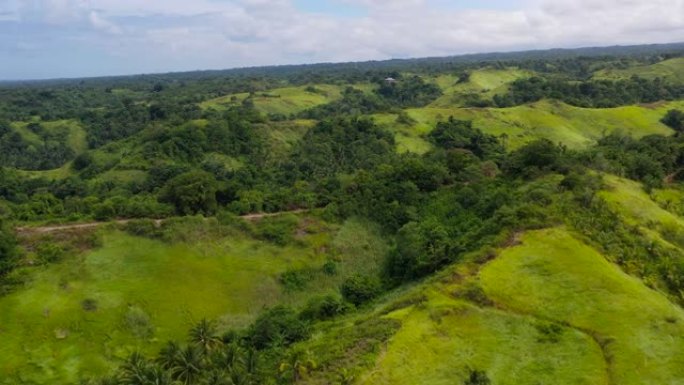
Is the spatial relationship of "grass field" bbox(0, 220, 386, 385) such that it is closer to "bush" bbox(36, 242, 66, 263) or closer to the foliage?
"bush" bbox(36, 242, 66, 263)

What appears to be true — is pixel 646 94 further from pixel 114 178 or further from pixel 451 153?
pixel 114 178

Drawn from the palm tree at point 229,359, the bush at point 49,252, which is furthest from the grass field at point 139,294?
the palm tree at point 229,359

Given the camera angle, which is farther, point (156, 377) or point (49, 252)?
point (49, 252)

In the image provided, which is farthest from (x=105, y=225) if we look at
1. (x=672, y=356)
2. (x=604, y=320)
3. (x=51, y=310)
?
(x=672, y=356)

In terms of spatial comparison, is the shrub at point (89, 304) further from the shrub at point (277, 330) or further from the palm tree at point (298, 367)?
the palm tree at point (298, 367)

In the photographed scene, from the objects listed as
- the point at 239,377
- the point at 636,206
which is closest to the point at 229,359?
the point at 239,377

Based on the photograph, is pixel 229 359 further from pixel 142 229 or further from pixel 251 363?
pixel 142 229

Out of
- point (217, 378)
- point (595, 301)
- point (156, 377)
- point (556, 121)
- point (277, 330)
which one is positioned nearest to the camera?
point (217, 378)
